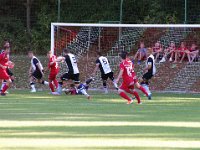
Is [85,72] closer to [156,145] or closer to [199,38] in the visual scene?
[199,38]

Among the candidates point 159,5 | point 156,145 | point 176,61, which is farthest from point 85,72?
point 156,145

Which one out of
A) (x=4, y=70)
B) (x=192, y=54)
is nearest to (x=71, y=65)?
(x=4, y=70)

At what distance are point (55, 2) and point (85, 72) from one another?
1010cm

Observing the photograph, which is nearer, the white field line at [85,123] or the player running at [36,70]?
the white field line at [85,123]

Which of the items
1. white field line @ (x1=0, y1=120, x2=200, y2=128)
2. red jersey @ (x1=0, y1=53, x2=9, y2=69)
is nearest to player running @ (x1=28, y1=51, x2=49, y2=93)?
red jersey @ (x1=0, y1=53, x2=9, y2=69)

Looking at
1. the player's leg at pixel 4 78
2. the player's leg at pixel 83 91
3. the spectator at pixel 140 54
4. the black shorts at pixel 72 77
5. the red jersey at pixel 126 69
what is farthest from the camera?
the spectator at pixel 140 54

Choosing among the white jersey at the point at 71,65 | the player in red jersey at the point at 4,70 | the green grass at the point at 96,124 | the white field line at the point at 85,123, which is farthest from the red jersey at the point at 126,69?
the white field line at the point at 85,123

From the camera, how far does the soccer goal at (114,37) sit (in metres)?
36.2

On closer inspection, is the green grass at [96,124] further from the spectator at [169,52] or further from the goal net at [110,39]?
the goal net at [110,39]

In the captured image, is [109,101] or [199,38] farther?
[199,38]

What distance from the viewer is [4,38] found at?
45.0m

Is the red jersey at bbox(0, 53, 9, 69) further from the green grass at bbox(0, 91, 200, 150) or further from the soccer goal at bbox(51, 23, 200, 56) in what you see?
the soccer goal at bbox(51, 23, 200, 56)

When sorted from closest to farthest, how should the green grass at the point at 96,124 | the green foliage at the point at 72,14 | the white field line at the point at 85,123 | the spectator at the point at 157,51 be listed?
1. the green grass at the point at 96,124
2. the white field line at the point at 85,123
3. the spectator at the point at 157,51
4. the green foliage at the point at 72,14

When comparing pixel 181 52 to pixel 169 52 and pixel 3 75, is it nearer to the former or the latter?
pixel 169 52
